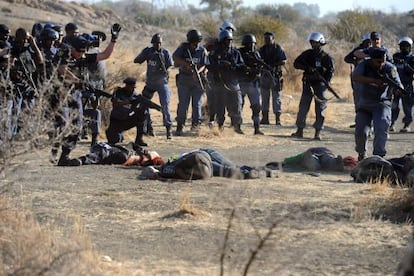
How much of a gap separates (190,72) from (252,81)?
5.19ft

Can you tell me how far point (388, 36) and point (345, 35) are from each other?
24.9 m

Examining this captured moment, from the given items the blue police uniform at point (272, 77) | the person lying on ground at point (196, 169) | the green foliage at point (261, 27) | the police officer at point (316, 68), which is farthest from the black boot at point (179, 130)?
the green foliage at point (261, 27)

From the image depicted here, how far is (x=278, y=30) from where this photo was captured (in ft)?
119

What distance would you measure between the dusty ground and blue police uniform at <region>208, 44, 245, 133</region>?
173 inches

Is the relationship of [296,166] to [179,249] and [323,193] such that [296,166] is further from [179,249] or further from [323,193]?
[179,249]

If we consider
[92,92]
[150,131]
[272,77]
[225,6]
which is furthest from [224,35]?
[225,6]

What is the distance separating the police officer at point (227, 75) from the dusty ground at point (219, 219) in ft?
14.4

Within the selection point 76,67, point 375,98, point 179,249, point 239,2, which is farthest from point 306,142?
point 239,2

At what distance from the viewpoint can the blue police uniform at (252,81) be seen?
15.7 meters

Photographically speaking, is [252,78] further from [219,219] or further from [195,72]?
[219,219]

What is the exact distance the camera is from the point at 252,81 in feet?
52.0

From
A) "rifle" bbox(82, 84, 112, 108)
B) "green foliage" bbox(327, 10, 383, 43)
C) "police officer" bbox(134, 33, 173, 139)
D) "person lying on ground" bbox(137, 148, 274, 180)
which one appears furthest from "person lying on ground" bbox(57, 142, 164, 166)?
"green foliage" bbox(327, 10, 383, 43)

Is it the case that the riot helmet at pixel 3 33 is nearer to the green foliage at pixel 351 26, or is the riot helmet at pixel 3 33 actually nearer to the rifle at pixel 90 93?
the rifle at pixel 90 93

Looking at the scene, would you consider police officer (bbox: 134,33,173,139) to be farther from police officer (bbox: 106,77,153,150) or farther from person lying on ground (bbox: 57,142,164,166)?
person lying on ground (bbox: 57,142,164,166)
